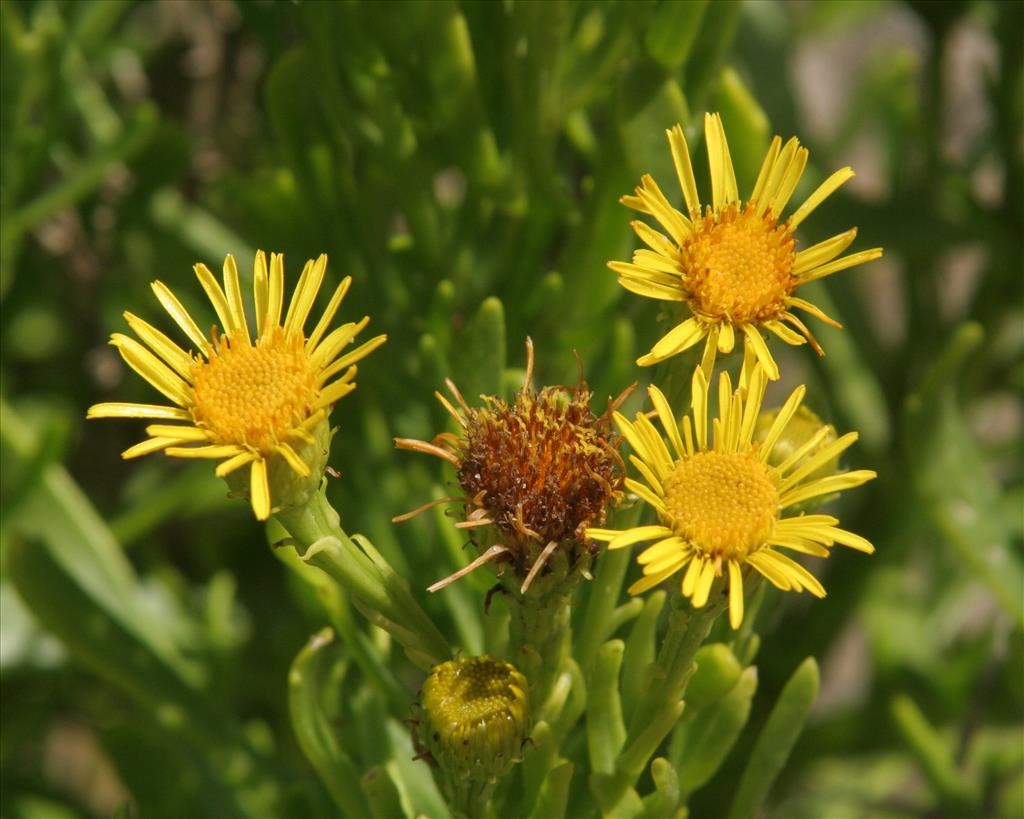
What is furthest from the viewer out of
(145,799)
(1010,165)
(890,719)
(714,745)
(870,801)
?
(870,801)

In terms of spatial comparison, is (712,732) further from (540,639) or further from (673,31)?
(673,31)

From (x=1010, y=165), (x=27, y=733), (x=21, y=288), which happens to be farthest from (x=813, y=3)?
(x=27, y=733)

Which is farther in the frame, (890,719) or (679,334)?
(890,719)

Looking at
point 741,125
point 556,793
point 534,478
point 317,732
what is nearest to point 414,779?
point 317,732

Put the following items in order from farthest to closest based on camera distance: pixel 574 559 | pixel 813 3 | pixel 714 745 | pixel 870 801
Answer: pixel 813 3
pixel 870 801
pixel 714 745
pixel 574 559

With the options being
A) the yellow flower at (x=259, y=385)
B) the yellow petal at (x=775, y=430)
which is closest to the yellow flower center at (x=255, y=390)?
the yellow flower at (x=259, y=385)

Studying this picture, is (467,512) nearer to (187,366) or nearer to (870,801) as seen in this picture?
(187,366)

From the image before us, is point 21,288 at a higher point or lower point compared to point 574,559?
higher
